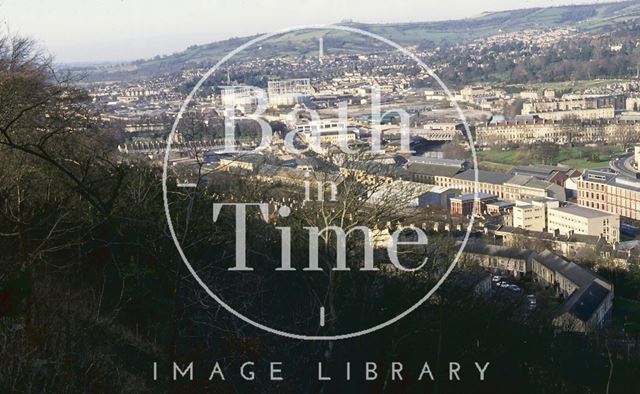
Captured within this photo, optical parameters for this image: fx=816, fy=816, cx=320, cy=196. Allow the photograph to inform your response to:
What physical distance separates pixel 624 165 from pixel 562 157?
6.63 feet

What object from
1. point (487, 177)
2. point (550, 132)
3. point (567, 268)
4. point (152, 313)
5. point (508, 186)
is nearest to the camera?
point (152, 313)

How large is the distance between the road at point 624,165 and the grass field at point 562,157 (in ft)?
0.86

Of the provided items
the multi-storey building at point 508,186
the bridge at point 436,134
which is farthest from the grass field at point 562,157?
the multi-storey building at point 508,186

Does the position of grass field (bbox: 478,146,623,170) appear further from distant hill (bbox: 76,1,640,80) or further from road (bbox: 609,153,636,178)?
distant hill (bbox: 76,1,640,80)

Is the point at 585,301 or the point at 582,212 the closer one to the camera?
the point at 585,301

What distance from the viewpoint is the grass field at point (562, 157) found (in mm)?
16031

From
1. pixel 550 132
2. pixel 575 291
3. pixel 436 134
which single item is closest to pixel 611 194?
pixel 575 291

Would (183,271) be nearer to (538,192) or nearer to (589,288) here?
(589,288)

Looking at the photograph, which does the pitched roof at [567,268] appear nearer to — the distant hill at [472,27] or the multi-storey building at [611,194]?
the multi-storey building at [611,194]

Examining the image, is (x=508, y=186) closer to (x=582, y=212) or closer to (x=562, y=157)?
(x=582, y=212)

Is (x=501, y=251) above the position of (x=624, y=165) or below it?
below

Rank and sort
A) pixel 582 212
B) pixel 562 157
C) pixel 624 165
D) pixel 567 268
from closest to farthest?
1. pixel 567 268
2. pixel 582 212
3. pixel 624 165
4. pixel 562 157

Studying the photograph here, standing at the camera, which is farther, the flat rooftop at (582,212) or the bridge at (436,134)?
the bridge at (436,134)

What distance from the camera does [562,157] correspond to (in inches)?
658
